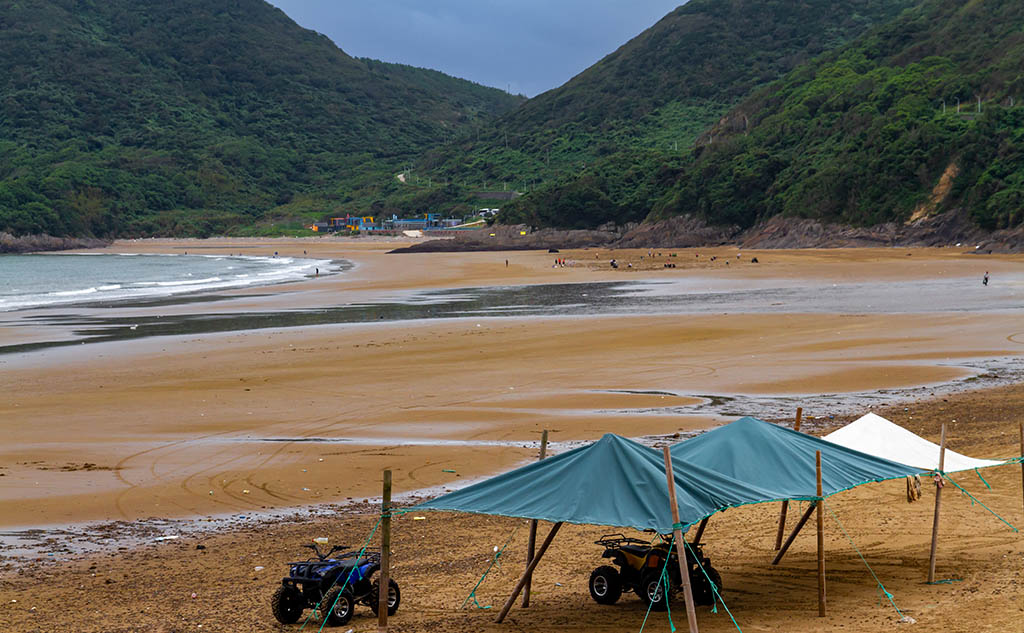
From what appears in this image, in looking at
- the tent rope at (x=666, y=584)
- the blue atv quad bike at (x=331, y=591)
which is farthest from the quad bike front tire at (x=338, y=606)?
the tent rope at (x=666, y=584)

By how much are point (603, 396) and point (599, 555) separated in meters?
10.1

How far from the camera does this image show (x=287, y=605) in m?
10.6

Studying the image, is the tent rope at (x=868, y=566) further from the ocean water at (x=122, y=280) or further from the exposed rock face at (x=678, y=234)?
the exposed rock face at (x=678, y=234)

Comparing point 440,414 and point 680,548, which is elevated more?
point 680,548

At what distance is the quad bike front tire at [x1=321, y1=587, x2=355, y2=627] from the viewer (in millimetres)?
10570

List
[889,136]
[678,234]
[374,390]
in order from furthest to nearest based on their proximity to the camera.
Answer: [678,234], [889,136], [374,390]

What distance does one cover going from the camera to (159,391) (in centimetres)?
2464

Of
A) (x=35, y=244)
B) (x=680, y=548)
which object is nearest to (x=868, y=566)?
(x=680, y=548)

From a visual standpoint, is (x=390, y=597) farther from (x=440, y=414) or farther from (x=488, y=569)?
(x=440, y=414)

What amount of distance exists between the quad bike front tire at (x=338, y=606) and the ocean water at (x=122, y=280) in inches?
1848

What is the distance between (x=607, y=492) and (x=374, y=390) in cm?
1526

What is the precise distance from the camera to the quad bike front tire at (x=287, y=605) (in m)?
10.6

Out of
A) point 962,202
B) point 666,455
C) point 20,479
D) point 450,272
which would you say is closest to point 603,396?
point 20,479

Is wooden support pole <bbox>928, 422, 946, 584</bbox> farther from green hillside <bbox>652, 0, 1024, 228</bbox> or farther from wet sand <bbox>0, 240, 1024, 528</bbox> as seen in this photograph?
green hillside <bbox>652, 0, 1024, 228</bbox>
